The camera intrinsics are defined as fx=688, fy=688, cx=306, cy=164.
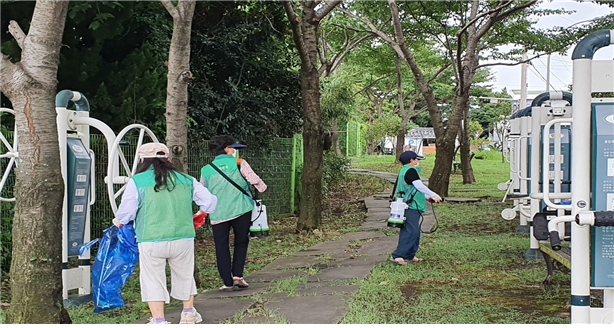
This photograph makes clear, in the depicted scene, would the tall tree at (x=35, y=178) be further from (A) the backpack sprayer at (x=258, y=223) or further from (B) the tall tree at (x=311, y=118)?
(B) the tall tree at (x=311, y=118)

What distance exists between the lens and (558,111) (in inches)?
294

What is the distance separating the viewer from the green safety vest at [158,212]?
5258 mm

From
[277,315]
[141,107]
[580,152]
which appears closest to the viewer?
[580,152]

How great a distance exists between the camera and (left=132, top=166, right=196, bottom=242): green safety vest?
526cm

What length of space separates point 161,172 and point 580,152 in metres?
3.05

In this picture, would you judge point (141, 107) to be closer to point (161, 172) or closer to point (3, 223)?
point (3, 223)

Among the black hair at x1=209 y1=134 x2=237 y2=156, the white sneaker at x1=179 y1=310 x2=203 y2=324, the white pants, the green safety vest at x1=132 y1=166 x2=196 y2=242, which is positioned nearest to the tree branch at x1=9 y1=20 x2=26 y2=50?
the green safety vest at x1=132 y1=166 x2=196 y2=242

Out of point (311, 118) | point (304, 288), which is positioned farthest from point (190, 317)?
point (311, 118)

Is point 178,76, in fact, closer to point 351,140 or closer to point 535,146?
point 535,146

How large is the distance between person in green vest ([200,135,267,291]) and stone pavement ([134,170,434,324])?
0.31 m

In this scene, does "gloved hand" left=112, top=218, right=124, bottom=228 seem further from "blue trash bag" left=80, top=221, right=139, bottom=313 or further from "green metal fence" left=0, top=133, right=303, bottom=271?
"green metal fence" left=0, top=133, right=303, bottom=271

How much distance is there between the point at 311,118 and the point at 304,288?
16.6 ft
